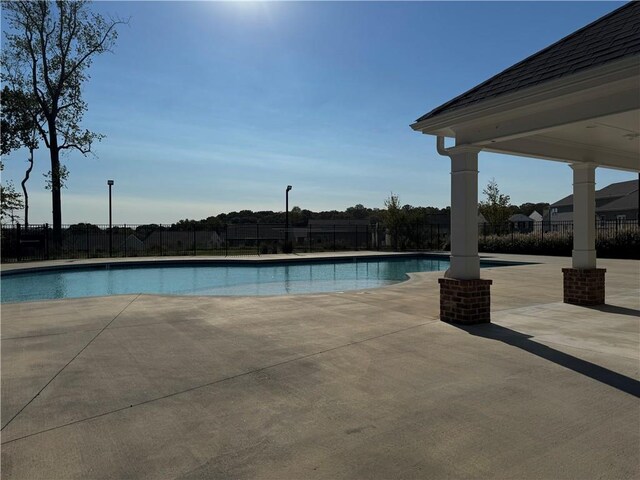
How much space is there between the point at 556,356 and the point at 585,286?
3703mm

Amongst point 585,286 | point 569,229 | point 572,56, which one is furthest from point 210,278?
point 569,229

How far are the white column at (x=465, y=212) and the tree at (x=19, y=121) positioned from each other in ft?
84.5

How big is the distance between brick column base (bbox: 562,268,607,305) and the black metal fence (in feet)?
47.4

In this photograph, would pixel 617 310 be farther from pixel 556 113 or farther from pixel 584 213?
pixel 556 113

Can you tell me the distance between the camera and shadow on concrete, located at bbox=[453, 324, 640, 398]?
3717mm

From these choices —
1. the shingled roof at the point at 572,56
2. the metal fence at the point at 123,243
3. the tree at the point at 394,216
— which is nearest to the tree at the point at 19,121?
the metal fence at the point at 123,243

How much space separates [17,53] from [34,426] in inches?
1131

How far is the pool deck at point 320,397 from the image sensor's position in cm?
255

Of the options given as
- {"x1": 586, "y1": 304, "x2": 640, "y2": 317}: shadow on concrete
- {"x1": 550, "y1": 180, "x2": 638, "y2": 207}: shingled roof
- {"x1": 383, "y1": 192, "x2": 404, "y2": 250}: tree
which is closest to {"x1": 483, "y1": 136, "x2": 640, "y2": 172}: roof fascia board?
{"x1": 586, "y1": 304, "x2": 640, "y2": 317}: shadow on concrete

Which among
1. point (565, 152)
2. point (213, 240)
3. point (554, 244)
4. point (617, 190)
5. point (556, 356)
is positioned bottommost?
point (556, 356)

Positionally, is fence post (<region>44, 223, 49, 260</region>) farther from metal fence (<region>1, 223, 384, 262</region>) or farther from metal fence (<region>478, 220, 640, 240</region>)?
metal fence (<region>478, 220, 640, 240</region>)

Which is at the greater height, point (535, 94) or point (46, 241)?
point (535, 94)

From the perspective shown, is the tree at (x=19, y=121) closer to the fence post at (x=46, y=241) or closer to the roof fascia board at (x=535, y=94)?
the fence post at (x=46, y=241)

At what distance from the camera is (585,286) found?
753 centimetres
